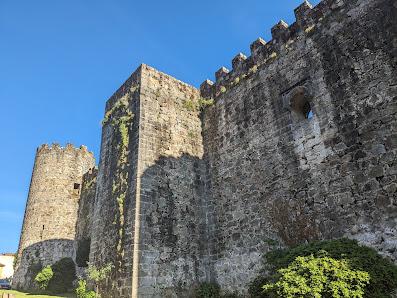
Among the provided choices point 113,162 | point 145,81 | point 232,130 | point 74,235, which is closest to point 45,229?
point 74,235

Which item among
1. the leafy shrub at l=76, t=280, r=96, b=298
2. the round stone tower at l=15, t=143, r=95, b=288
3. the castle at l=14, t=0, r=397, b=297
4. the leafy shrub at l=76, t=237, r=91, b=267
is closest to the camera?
the castle at l=14, t=0, r=397, b=297

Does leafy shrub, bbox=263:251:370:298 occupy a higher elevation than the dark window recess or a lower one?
lower

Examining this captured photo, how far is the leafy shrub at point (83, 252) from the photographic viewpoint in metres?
17.4

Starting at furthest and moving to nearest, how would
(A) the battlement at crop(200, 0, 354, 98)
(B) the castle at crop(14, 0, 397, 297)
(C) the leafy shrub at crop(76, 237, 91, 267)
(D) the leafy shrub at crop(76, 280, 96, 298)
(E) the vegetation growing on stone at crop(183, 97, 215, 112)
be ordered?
(C) the leafy shrub at crop(76, 237, 91, 267), (E) the vegetation growing on stone at crop(183, 97, 215, 112), (D) the leafy shrub at crop(76, 280, 96, 298), (A) the battlement at crop(200, 0, 354, 98), (B) the castle at crop(14, 0, 397, 297)

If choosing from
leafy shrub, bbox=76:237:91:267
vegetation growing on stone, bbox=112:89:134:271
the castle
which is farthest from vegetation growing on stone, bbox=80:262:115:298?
leafy shrub, bbox=76:237:91:267

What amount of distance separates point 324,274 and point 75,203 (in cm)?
1950

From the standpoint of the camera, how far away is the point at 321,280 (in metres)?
4.99

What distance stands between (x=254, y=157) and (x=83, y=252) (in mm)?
13051

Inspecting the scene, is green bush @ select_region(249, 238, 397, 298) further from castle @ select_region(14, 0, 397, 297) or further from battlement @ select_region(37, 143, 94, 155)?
battlement @ select_region(37, 143, 94, 155)

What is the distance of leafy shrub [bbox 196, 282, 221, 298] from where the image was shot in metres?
9.07

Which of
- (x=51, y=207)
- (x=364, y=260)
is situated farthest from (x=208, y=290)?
(x=51, y=207)

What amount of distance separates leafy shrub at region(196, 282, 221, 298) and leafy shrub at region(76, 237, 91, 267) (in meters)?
10.4

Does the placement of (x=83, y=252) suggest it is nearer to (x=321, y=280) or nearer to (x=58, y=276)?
(x=58, y=276)

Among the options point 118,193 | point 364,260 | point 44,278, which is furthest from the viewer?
point 44,278
